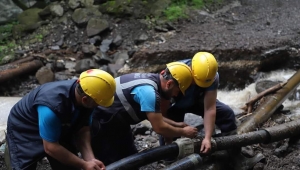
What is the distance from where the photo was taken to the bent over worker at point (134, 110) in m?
3.65

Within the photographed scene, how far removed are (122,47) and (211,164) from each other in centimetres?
672

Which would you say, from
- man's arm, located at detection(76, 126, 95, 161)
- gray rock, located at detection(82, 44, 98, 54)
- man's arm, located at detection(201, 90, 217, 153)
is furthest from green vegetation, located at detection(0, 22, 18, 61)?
man's arm, located at detection(201, 90, 217, 153)

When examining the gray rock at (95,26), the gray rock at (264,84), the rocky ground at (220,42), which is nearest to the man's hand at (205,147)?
the rocky ground at (220,42)

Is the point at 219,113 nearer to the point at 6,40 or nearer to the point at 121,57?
the point at 121,57

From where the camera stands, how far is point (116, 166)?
136 inches

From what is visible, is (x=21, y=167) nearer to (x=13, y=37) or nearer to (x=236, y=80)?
(x=236, y=80)

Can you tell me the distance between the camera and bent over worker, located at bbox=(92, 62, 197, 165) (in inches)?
144

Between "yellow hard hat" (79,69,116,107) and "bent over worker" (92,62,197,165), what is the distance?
43 centimetres

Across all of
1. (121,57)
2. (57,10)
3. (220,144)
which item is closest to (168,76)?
(220,144)

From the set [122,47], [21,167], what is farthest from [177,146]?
[122,47]

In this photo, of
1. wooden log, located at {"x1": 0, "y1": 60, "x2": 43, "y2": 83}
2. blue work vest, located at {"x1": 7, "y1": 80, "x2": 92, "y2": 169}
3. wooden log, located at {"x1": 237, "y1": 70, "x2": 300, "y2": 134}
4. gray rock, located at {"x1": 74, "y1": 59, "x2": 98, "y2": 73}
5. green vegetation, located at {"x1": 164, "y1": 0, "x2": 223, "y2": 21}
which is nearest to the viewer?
blue work vest, located at {"x1": 7, "y1": 80, "x2": 92, "y2": 169}

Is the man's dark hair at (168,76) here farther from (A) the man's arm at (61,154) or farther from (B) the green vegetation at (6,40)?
(B) the green vegetation at (6,40)

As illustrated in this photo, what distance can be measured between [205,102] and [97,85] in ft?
4.69

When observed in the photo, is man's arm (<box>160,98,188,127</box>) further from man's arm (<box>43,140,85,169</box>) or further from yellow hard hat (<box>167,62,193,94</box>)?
man's arm (<box>43,140,85,169</box>)
